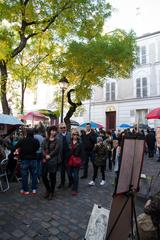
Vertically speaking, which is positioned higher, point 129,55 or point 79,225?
point 129,55

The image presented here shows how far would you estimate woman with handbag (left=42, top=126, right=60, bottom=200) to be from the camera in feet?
18.4

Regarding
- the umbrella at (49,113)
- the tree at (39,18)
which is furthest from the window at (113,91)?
the tree at (39,18)

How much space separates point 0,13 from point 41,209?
911cm

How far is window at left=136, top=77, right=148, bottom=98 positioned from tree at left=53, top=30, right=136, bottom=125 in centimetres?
847

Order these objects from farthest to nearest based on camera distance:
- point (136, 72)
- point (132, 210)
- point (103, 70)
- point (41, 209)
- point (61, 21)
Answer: point (136, 72) < point (103, 70) < point (61, 21) < point (41, 209) < point (132, 210)

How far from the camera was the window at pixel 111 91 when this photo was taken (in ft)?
87.5

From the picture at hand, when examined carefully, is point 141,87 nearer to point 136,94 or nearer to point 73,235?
point 136,94

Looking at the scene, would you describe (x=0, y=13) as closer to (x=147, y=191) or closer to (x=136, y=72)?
(x=147, y=191)

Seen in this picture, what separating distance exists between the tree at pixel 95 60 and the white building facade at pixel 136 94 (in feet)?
27.6

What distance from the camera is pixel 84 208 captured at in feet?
16.7

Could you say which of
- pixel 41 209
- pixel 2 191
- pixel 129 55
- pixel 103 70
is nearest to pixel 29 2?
pixel 103 70

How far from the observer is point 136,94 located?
982 inches

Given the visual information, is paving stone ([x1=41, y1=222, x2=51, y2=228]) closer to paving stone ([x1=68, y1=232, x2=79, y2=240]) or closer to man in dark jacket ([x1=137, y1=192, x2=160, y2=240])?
paving stone ([x1=68, y1=232, x2=79, y2=240])

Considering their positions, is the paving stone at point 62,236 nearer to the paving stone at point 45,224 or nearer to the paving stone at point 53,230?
the paving stone at point 53,230
